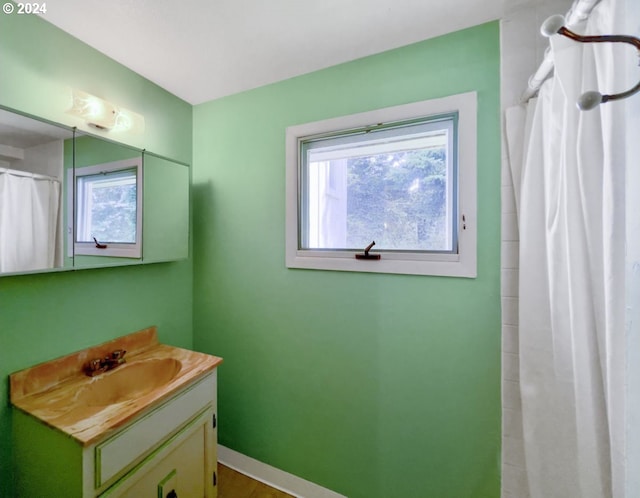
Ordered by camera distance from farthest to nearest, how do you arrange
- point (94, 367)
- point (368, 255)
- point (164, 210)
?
point (164, 210) → point (368, 255) → point (94, 367)

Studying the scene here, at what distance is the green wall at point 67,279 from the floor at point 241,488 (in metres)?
0.87

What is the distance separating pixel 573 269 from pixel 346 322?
0.89 m

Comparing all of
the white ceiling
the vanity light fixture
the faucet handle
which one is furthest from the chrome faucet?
the white ceiling

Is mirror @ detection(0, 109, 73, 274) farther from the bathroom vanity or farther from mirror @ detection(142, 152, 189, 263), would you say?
the bathroom vanity

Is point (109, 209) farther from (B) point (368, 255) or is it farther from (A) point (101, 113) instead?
(B) point (368, 255)

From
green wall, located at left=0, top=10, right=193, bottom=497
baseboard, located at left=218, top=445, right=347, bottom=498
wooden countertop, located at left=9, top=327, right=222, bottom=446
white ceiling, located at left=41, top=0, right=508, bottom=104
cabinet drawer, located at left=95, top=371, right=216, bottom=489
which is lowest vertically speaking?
baseboard, located at left=218, top=445, right=347, bottom=498

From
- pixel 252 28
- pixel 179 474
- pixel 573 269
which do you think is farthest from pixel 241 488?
pixel 252 28

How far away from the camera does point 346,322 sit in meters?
1.31

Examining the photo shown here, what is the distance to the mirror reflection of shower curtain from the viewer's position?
0.88 m

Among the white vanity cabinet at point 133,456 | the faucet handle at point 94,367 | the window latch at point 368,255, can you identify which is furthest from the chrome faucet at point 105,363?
the window latch at point 368,255

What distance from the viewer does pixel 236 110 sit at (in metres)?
1.57

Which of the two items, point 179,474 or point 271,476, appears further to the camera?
point 271,476

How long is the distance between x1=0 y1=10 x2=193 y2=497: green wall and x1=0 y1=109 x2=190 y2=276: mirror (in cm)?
14

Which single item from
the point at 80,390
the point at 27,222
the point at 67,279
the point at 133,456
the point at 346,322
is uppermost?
the point at 27,222
